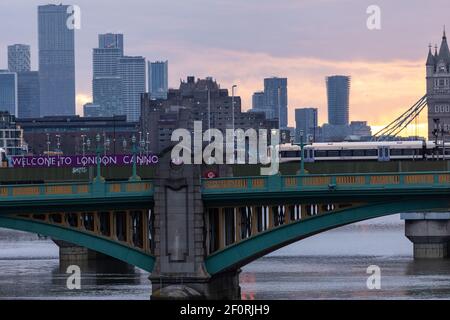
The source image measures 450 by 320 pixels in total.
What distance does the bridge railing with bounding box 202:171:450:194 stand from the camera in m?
62.2

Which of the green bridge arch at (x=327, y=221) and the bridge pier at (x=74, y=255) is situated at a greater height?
the green bridge arch at (x=327, y=221)

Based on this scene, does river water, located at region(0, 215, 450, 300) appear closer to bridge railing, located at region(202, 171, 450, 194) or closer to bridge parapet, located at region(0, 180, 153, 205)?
bridge railing, located at region(202, 171, 450, 194)

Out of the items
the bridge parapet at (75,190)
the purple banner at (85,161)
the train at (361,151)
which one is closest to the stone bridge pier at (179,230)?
the bridge parapet at (75,190)

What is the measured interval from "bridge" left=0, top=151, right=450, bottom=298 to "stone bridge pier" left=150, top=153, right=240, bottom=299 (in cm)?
4

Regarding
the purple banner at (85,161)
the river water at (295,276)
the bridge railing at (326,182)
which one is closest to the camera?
the bridge railing at (326,182)

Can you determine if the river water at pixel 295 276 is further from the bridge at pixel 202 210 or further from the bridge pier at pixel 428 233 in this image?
the bridge at pixel 202 210

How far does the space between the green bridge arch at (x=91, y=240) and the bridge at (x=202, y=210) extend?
0.05m

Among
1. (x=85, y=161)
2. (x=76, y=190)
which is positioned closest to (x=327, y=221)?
(x=76, y=190)

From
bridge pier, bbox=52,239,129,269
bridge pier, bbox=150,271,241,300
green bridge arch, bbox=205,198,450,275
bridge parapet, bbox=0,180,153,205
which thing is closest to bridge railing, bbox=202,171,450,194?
green bridge arch, bbox=205,198,450,275

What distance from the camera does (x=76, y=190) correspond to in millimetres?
65250

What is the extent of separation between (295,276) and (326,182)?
2763cm

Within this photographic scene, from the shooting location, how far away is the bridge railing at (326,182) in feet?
204

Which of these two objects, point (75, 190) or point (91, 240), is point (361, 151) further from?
point (75, 190)

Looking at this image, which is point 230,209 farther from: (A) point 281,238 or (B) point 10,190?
(B) point 10,190
